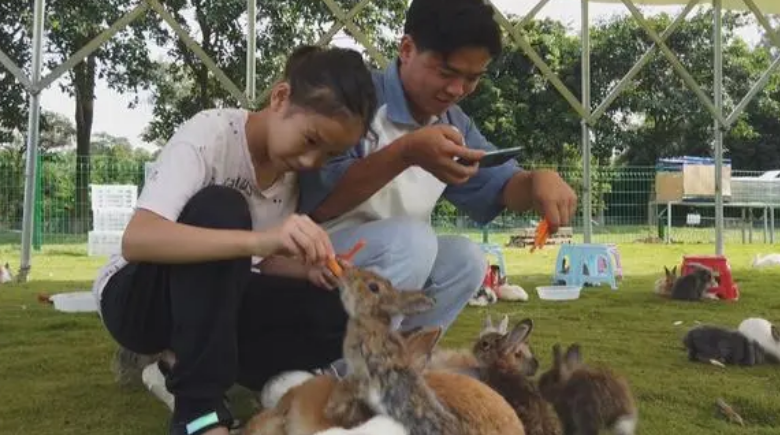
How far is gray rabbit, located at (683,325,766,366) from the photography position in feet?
7.75

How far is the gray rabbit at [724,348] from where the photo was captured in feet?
7.75

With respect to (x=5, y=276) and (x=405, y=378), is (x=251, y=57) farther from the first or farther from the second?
(x=405, y=378)

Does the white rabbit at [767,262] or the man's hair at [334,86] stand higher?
the man's hair at [334,86]

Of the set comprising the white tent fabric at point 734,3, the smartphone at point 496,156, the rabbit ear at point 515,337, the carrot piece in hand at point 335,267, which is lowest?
the rabbit ear at point 515,337

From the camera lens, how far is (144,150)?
55.9 feet

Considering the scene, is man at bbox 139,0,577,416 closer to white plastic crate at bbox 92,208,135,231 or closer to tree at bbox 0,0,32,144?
white plastic crate at bbox 92,208,135,231

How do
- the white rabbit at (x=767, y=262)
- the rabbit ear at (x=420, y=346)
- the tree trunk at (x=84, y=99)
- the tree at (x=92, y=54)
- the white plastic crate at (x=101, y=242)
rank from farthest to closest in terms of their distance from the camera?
the tree trunk at (x=84, y=99)
the tree at (x=92, y=54)
the white plastic crate at (x=101, y=242)
the white rabbit at (x=767, y=262)
the rabbit ear at (x=420, y=346)

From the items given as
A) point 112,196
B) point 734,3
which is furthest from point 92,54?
point 734,3

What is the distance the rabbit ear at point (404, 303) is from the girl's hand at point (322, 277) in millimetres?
122

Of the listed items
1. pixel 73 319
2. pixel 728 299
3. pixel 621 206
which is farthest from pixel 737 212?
pixel 73 319

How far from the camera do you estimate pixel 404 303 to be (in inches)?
54.1

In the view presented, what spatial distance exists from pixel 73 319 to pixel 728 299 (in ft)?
9.87

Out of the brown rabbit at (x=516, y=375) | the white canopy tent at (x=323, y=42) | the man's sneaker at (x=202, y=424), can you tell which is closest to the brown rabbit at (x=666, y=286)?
the white canopy tent at (x=323, y=42)

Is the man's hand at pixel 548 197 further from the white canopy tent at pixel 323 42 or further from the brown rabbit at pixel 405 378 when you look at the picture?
the white canopy tent at pixel 323 42
